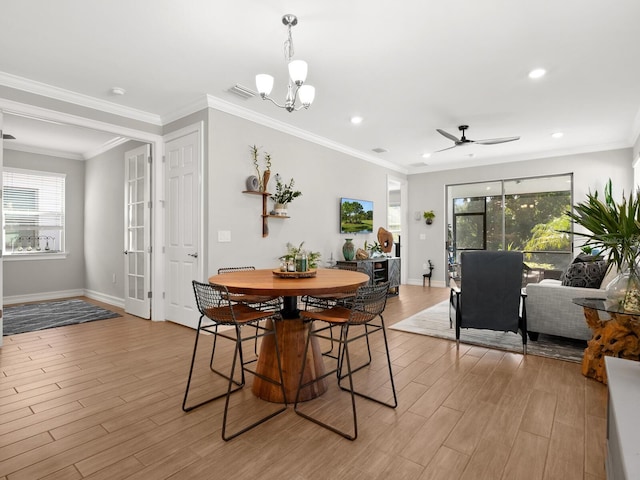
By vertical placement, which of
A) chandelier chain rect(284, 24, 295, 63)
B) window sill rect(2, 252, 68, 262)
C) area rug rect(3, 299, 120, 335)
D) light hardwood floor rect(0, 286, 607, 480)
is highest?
chandelier chain rect(284, 24, 295, 63)

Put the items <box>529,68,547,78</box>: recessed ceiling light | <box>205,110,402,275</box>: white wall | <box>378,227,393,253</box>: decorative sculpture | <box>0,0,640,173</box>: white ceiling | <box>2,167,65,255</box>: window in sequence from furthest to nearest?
<box>378,227,393,253</box>: decorative sculpture < <box>2,167,65,255</box>: window < <box>205,110,402,275</box>: white wall < <box>529,68,547,78</box>: recessed ceiling light < <box>0,0,640,173</box>: white ceiling

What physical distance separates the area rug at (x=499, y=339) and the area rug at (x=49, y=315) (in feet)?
13.5

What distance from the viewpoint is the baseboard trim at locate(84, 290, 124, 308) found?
5598 mm

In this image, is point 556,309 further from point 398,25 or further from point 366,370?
point 398,25

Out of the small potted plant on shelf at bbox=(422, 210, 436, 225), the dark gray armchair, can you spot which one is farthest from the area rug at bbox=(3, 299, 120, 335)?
the small potted plant on shelf at bbox=(422, 210, 436, 225)

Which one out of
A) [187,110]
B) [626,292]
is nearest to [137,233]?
[187,110]

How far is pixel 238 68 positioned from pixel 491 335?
3.81m

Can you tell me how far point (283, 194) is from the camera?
4758 mm

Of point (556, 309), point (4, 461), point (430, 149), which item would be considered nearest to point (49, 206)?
point (4, 461)

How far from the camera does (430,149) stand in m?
6.31

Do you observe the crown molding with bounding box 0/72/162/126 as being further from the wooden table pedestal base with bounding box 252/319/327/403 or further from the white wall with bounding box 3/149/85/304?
the wooden table pedestal base with bounding box 252/319/327/403

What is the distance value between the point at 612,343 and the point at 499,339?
1.16m

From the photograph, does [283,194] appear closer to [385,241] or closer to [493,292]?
[385,241]

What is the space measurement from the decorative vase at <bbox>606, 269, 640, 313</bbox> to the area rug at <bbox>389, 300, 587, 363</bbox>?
1.13 m
